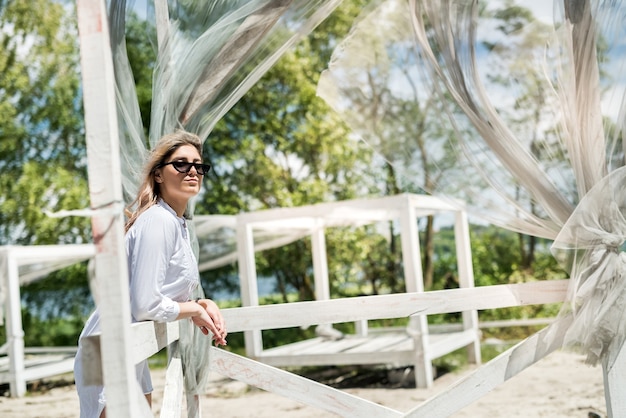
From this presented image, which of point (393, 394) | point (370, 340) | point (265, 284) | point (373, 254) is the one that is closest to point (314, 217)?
point (370, 340)

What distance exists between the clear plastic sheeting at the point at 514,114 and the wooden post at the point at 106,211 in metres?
1.38

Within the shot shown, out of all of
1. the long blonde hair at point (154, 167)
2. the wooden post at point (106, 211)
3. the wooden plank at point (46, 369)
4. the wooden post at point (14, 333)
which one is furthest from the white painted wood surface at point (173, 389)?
the wooden plank at point (46, 369)

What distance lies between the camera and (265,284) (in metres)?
13.1

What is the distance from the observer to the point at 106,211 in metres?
1.71

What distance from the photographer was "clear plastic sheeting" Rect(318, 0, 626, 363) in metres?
2.52

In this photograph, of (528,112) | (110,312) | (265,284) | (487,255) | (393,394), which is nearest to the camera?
(110,312)

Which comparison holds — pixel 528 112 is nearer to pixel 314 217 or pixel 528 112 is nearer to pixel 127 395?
pixel 127 395

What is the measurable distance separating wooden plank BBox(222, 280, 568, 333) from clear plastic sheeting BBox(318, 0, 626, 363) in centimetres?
20

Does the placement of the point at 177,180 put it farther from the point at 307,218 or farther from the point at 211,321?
the point at 307,218

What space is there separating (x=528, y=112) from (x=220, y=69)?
1192mm

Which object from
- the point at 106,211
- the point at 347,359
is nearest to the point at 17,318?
the point at 347,359

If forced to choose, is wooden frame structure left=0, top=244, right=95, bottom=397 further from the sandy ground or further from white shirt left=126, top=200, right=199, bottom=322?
white shirt left=126, top=200, right=199, bottom=322

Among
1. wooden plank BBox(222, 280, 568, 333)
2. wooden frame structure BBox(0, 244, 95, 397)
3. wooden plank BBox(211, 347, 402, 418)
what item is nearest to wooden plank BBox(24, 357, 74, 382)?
wooden frame structure BBox(0, 244, 95, 397)

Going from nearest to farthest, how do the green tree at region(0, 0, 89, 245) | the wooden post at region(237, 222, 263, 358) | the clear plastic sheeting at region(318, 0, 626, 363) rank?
the clear plastic sheeting at region(318, 0, 626, 363), the wooden post at region(237, 222, 263, 358), the green tree at region(0, 0, 89, 245)
